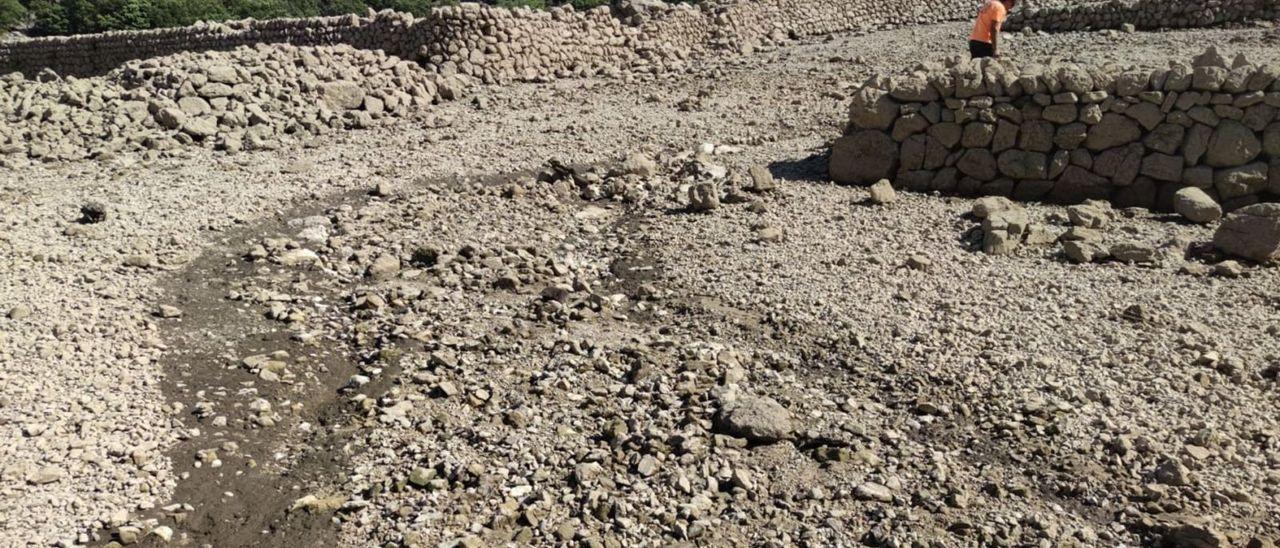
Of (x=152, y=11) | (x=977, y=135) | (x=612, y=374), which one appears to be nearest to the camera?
(x=612, y=374)

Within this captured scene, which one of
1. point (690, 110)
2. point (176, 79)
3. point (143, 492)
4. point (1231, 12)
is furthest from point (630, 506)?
point (1231, 12)

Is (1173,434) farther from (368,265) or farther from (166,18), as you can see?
(166,18)

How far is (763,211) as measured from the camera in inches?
386

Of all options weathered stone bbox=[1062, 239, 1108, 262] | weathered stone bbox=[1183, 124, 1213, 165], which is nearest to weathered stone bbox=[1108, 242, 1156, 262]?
weathered stone bbox=[1062, 239, 1108, 262]

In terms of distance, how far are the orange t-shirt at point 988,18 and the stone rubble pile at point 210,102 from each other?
838 centimetres

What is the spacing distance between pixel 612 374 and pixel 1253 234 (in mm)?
5317

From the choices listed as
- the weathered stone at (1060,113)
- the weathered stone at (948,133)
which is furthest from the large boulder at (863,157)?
the weathered stone at (1060,113)

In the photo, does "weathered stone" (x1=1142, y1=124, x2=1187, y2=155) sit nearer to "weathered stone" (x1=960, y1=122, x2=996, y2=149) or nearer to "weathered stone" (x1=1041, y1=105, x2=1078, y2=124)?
"weathered stone" (x1=1041, y1=105, x2=1078, y2=124)

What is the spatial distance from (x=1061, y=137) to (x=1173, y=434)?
4972mm

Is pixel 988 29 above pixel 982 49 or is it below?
above

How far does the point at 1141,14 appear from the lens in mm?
19078

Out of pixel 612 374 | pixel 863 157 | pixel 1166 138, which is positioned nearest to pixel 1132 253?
pixel 1166 138

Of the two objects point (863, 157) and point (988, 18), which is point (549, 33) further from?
point (863, 157)

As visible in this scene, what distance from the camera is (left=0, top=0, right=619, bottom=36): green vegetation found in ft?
107
